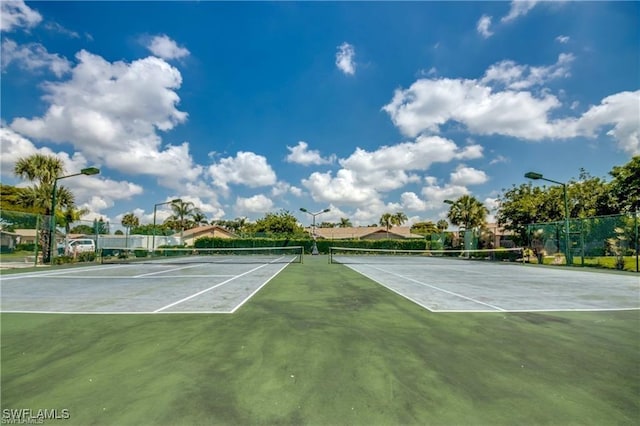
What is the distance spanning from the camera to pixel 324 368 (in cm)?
389

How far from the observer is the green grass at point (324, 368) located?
9.61 feet

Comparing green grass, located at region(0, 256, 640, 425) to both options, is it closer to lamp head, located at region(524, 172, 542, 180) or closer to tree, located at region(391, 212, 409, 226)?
lamp head, located at region(524, 172, 542, 180)

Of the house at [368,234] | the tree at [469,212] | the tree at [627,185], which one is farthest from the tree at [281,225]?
the tree at [627,185]

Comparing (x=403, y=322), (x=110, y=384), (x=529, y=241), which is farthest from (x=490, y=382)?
(x=529, y=241)

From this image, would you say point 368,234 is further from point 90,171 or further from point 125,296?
point 125,296

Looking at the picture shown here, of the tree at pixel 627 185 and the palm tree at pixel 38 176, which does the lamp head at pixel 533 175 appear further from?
the palm tree at pixel 38 176

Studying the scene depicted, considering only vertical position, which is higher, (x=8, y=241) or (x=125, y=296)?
(x=8, y=241)

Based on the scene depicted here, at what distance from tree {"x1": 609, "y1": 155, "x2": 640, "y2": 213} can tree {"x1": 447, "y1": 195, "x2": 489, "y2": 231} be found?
19.1m

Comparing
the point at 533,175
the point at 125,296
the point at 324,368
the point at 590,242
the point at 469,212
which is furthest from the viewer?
the point at 469,212

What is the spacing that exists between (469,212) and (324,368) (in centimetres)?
5154

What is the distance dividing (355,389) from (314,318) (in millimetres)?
3062

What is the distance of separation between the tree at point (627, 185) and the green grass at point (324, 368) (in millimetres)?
30409

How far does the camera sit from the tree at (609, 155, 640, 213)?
27784 mm

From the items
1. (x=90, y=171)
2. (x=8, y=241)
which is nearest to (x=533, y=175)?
(x=90, y=171)
